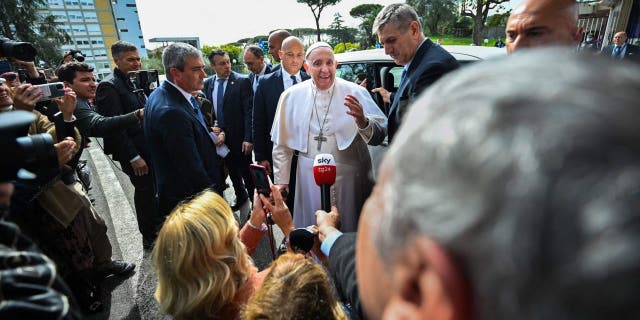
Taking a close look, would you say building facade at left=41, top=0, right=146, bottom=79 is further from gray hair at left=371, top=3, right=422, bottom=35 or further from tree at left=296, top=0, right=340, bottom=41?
gray hair at left=371, top=3, right=422, bottom=35

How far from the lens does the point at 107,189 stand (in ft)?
16.8

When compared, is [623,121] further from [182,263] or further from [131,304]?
[131,304]

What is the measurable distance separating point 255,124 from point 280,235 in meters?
1.23

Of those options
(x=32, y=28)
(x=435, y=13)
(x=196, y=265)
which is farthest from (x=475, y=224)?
(x=435, y=13)

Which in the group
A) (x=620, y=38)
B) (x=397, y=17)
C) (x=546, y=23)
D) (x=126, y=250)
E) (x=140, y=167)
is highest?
(x=397, y=17)

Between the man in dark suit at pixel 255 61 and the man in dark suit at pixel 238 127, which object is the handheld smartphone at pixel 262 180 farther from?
the man in dark suit at pixel 255 61

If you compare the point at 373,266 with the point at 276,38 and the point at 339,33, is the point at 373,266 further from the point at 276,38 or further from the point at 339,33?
the point at 339,33

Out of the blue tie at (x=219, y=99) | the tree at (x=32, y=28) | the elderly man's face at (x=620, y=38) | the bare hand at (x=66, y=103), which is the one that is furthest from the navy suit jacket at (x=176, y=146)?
the tree at (x=32, y=28)

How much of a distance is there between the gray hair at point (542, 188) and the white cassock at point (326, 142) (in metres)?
2.23

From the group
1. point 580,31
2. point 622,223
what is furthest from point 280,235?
point 622,223

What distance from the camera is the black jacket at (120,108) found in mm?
3195

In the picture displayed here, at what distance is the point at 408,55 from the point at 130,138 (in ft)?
8.92

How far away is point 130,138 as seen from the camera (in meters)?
3.30

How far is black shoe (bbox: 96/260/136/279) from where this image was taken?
2.86 meters
